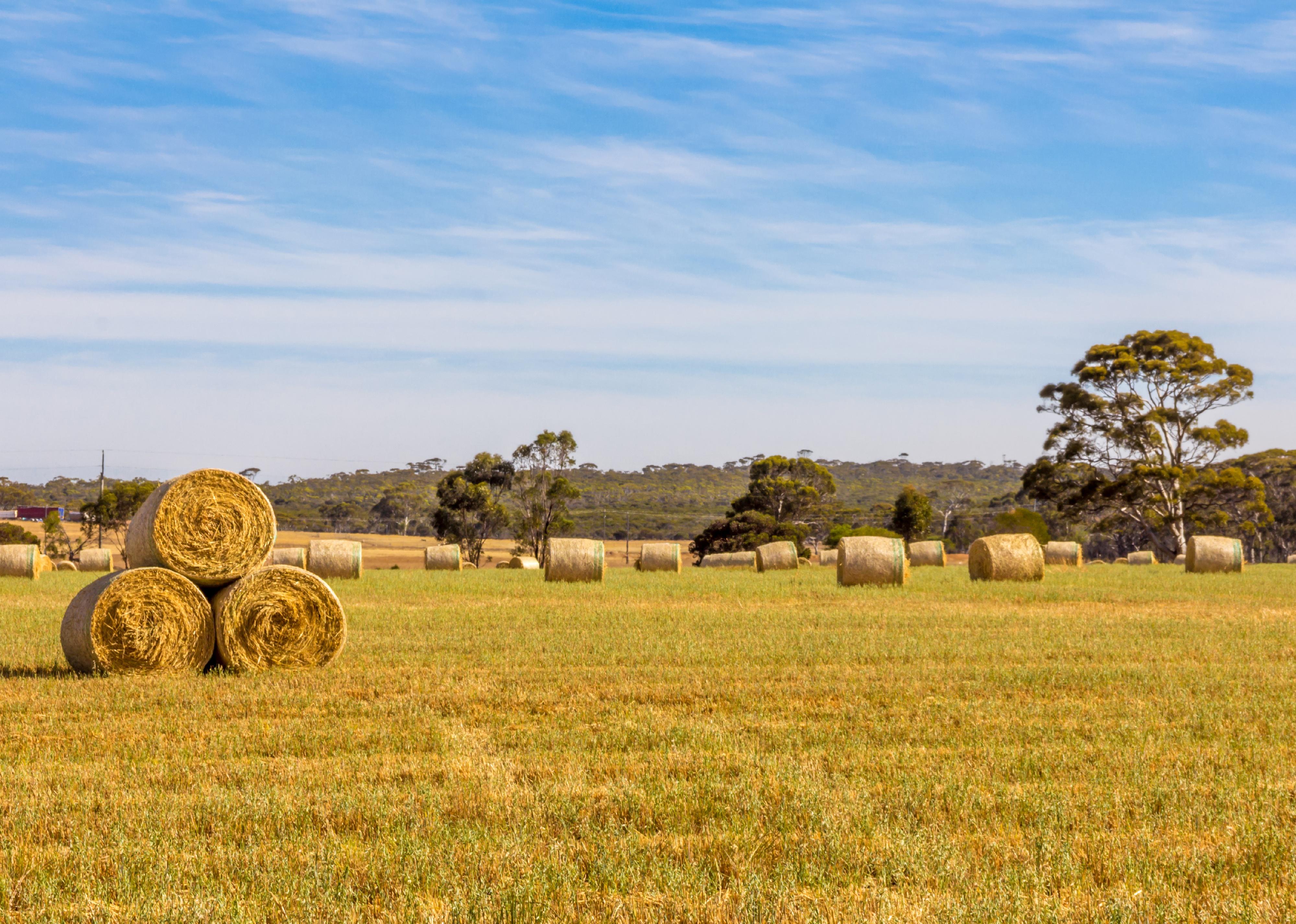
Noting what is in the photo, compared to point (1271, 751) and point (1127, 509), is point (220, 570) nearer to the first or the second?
point (1271, 751)

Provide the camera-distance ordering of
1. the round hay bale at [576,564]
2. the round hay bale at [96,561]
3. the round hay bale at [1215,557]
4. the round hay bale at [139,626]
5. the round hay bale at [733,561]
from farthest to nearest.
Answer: the round hay bale at [733,561]
the round hay bale at [96,561]
the round hay bale at [1215,557]
the round hay bale at [576,564]
the round hay bale at [139,626]

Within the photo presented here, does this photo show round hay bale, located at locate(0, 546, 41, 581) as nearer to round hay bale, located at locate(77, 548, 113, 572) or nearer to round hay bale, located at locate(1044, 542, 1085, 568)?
round hay bale, located at locate(77, 548, 113, 572)

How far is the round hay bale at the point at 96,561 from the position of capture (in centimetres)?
4628

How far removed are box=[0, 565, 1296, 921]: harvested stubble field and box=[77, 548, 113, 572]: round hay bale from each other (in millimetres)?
33010

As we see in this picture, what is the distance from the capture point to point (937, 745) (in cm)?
905

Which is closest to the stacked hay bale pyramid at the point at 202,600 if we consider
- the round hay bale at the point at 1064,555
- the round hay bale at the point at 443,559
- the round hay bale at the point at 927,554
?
the round hay bale at the point at 443,559

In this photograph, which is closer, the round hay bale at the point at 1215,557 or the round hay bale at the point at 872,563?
the round hay bale at the point at 872,563

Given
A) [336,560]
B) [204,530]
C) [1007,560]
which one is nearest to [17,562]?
[336,560]

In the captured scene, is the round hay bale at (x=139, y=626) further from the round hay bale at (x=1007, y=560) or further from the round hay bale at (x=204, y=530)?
the round hay bale at (x=1007, y=560)

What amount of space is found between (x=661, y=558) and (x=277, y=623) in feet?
85.0

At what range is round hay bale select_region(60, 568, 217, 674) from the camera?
13406mm

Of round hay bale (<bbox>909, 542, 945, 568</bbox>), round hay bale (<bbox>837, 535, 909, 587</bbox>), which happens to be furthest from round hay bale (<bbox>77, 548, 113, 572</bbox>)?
round hay bale (<bbox>837, 535, 909, 587</bbox>)

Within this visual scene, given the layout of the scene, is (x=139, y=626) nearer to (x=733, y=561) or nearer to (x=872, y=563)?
(x=872, y=563)

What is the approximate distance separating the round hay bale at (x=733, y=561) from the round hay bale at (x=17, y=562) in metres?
24.1
